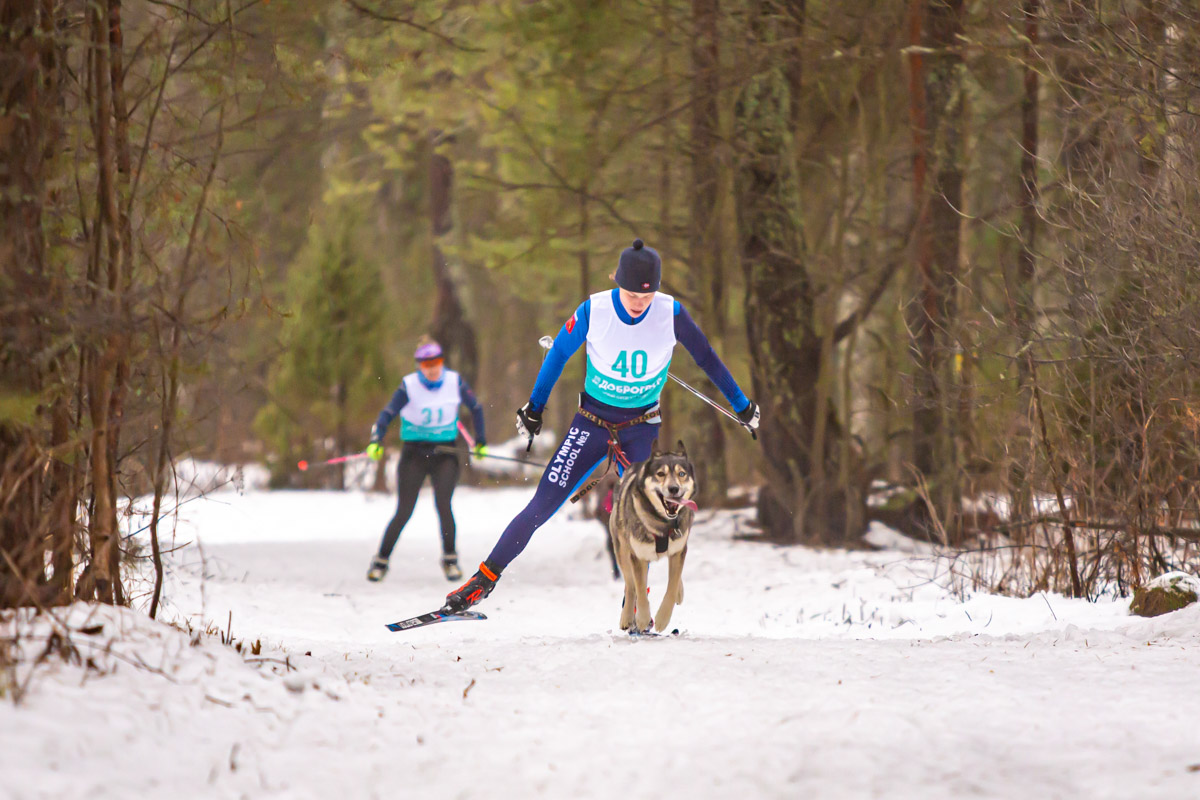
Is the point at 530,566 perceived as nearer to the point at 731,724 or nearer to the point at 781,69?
the point at 781,69

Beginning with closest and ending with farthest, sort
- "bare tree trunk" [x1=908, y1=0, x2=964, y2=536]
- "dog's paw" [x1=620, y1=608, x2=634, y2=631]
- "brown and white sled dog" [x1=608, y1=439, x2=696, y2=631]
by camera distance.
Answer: "brown and white sled dog" [x1=608, y1=439, x2=696, y2=631] → "dog's paw" [x1=620, y1=608, x2=634, y2=631] → "bare tree trunk" [x1=908, y1=0, x2=964, y2=536]

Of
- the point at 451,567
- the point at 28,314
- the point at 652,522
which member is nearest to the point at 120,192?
the point at 28,314

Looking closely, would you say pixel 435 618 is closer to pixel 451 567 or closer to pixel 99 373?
pixel 99 373

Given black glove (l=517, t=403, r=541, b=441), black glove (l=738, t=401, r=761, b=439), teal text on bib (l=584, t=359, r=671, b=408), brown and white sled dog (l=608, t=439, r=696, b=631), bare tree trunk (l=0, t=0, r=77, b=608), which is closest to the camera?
bare tree trunk (l=0, t=0, r=77, b=608)

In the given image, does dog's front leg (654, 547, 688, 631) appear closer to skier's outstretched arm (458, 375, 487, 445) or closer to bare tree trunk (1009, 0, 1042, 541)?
bare tree trunk (1009, 0, 1042, 541)

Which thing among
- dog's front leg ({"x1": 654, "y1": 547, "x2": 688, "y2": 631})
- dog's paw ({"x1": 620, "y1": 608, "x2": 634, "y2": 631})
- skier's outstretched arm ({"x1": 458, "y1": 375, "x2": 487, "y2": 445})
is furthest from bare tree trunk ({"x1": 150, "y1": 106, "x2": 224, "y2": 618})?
skier's outstretched arm ({"x1": 458, "y1": 375, "x2": 487, "y2": 445})

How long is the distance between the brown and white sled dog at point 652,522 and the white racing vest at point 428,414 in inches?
185

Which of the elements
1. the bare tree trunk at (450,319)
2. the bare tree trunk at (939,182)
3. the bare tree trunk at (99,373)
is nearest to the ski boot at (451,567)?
the bare tree trunk at (939,182)

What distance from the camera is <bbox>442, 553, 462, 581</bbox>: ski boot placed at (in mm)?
10719

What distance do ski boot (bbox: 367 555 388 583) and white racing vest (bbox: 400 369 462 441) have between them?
1284mm

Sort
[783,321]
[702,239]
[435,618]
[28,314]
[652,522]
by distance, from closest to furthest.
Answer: [28,314] → [652,522] → [435,618] → [783,321] → [702,239]

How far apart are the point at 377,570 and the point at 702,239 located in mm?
5323

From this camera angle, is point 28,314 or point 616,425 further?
point 616,425

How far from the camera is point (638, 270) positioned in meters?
6.09
